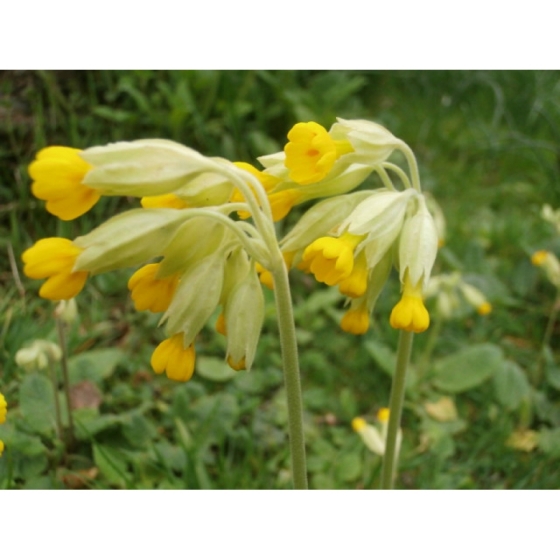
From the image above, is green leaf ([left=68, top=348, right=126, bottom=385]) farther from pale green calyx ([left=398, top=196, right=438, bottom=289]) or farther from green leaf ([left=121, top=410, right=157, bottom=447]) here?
pale green calyx ([left=398, top=196, right=438, bottom=289])

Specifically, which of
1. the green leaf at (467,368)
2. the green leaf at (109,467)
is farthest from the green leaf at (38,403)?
the green leaf at (467,368)

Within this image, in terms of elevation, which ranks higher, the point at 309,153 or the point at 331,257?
the point at 309,153

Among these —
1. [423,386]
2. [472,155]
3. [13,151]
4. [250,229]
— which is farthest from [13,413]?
[472,155]

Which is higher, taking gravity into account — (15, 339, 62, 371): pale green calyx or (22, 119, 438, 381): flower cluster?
(22, 119, 438, 381): flower cluster

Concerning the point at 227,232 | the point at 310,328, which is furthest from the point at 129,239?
the point at 310,328

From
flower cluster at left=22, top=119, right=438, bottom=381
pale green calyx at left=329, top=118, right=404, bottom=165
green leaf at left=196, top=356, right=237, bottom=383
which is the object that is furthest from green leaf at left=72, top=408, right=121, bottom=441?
pale green calyx at left=329, top=118, right=404, bottom=165

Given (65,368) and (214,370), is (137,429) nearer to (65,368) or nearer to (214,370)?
(65,368)

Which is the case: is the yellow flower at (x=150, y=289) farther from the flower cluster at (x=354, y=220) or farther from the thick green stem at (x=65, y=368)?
the thick green stem at (x=65, y=368)
